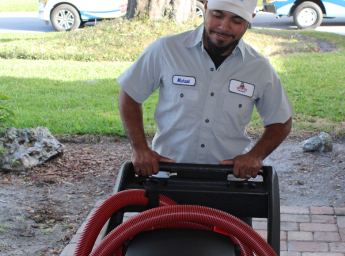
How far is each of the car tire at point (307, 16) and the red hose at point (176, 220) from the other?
1252 centimetres

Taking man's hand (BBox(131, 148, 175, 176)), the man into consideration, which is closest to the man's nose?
the man

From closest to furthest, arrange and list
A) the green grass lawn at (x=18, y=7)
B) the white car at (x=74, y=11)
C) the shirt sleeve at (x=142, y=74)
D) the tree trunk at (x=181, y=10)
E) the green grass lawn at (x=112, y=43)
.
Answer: the shirt sleeve at (x=142, y=74) → the green grass lawn at (x=112, y=43) → the tree trunk at (x=181, y=10) → the white car at (x=74, y=11) → the green grass lawn at (x=18, y=7)

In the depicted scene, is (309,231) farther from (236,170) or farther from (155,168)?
(155,168)

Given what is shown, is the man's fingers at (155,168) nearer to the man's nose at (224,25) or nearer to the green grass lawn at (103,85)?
the man's nose at (224,25)

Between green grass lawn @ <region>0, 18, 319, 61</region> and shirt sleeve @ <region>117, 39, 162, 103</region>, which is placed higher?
shirt sleeve @ <region>117, 39, 162, 103</region>

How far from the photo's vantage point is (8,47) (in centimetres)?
1001

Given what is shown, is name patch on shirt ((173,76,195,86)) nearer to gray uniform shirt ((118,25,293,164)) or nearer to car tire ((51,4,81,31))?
gray uniform shirt ((118,25,293,164))

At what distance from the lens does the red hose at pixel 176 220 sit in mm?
1297

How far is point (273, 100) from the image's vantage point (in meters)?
2.20

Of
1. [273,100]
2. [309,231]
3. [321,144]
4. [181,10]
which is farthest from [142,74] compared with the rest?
[181,10]

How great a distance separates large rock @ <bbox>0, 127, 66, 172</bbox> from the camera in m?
4.15

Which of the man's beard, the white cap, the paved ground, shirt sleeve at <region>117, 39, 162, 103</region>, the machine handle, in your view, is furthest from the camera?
the paved ground

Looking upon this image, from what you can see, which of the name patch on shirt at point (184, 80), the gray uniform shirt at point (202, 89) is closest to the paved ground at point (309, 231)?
the gray uniform shirt at point (202, 89)

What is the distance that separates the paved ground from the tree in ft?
25.5
